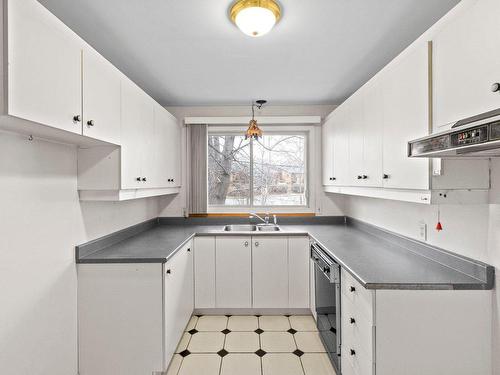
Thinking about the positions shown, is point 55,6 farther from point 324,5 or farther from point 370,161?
point 370,161

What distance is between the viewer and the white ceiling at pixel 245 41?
1664 millimetres

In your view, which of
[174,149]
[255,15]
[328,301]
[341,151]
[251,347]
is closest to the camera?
[255,15]

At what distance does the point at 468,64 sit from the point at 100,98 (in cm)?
193

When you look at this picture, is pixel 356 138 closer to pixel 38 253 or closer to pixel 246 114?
pixel 246 114

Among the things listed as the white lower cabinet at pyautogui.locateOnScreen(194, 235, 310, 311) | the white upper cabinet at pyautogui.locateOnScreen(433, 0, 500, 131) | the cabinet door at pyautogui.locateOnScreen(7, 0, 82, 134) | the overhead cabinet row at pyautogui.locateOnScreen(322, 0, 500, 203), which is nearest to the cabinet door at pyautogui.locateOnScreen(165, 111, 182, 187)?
the white lower cabinet at pyautogui.locateOnScreen(194, 235, 310, 311)

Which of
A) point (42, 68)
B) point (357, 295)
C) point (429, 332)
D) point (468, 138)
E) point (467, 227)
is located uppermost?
point (42, 68)

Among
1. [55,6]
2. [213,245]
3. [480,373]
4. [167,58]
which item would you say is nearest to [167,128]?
[167,58]

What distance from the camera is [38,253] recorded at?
1686 mm

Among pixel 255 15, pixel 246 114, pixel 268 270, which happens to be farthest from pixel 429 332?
pixel 246 114

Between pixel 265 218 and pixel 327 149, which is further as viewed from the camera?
pixel 265 218

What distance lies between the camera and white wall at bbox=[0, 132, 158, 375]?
4.91 feet

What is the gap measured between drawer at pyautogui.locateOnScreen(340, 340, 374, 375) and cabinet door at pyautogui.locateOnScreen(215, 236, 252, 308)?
125 cm

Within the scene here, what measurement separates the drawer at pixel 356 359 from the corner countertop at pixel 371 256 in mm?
420

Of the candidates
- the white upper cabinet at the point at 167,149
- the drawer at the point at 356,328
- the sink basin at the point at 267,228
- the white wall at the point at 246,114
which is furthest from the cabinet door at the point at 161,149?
the drawer at the point at 356,328
